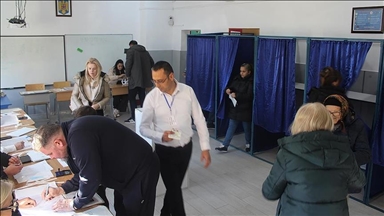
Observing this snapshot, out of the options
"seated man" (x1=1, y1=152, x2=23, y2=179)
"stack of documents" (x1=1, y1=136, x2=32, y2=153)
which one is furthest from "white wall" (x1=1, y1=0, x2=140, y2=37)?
"seated man" (x1=1, y1=152, x2=23, y2=179)

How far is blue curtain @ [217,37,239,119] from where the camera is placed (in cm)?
503

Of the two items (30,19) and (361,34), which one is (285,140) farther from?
(30,19)

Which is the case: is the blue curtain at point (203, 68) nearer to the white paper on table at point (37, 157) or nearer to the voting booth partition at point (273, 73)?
the voting booth partition at point (273, 73)

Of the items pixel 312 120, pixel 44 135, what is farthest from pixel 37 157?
pixel 312 120

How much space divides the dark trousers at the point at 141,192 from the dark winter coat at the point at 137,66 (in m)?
4.59

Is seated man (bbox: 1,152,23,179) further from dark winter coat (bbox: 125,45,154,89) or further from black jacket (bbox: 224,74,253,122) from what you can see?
dark winter coat (bbox: 125,45,154,89)

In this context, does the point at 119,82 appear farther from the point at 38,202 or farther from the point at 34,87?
the point at 38,202

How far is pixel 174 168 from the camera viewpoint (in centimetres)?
266

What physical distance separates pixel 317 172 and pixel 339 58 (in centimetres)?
227

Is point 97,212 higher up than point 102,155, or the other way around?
point 102,155

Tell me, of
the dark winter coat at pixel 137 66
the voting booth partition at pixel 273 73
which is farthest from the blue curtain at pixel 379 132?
the dark winter coat at pixel 137 66

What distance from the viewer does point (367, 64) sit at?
4.38 m

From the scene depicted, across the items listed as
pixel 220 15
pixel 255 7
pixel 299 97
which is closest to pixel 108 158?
pixel 299 97

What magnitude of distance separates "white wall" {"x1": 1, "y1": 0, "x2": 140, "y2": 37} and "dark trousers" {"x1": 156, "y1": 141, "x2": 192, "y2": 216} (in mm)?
5357
